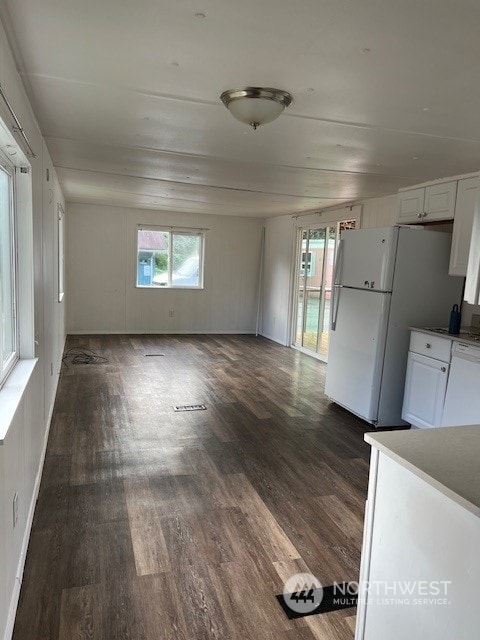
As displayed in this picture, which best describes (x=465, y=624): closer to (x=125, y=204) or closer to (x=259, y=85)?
(x=259, y=85)

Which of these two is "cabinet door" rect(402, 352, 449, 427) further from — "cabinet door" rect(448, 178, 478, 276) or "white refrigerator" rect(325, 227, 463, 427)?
"cabinet door" rect(448, 178, 478, 276)

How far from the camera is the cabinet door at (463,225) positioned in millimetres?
3568

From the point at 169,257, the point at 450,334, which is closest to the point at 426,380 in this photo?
the point at 450,334

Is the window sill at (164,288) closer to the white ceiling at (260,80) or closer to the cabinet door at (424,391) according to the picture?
the white ceiling at (260,80)

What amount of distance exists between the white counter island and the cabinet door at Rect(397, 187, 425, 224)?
3.01m

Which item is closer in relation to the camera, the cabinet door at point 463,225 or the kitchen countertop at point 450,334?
the kitchen countertop at point 450,334

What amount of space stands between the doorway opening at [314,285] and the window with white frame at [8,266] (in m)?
4.67

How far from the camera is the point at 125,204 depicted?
732 cm

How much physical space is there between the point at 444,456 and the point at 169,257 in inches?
287

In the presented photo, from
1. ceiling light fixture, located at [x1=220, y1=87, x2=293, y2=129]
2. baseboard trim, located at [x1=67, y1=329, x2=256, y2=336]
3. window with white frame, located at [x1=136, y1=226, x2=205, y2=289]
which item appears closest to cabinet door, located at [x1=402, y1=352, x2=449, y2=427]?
ceiling light fixture, located at [x1=220, y1=87, x2=293, y2=129]

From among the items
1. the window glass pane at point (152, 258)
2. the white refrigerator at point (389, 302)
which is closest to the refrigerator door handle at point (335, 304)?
the white refrigerator at point (389, 302)

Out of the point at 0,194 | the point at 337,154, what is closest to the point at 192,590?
the point at 0,194

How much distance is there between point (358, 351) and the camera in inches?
164

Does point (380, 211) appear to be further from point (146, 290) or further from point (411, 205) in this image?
point (146, 290)
